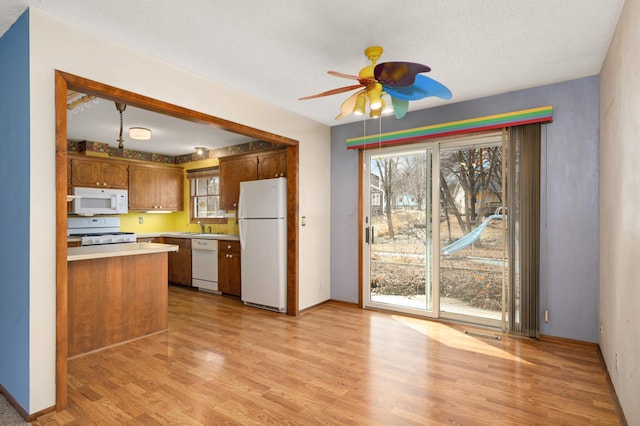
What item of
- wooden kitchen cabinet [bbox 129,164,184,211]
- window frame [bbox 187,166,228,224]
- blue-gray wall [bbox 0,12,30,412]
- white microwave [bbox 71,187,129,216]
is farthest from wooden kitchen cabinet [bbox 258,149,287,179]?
blue-gray wall [bbox 0,12,30,412]

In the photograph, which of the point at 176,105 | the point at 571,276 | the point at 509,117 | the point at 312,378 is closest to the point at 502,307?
the point at 571,276

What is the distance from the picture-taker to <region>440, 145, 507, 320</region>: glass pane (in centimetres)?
372

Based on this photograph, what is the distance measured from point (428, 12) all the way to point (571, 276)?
277 cm

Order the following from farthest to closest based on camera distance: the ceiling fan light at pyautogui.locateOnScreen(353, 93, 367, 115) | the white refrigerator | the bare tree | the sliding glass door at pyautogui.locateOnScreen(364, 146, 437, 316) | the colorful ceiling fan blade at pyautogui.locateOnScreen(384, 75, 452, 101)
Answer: the bare tree
the white refrigerator
the sliding glass door at pyautogui.locateOnScreen(364, 146, 437, 316)
the ceiling fan light at pyautogui.locateOnScreen(353, 93, 367, 115)
the colorful ceiling fan blade at pyautogui.locateOnScreen(384, 75, 452, 101)

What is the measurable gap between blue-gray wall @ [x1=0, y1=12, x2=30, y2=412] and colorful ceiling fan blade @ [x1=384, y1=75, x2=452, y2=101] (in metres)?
2.36

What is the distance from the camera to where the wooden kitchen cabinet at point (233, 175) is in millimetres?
5348

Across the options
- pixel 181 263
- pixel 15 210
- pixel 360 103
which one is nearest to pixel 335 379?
pixel 360 103

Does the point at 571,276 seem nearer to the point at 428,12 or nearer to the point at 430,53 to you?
the point at 430,53

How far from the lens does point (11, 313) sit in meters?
2.22

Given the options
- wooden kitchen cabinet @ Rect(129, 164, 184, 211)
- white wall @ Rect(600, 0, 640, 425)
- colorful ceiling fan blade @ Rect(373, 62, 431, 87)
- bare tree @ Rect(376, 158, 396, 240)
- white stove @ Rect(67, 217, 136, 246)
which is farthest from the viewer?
wooden kitchen cabinet @ Rect(129, 164, 184, 211)

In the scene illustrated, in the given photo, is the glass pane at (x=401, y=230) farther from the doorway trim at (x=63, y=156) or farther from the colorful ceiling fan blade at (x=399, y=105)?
the doorway trim at (x=63, y=156)

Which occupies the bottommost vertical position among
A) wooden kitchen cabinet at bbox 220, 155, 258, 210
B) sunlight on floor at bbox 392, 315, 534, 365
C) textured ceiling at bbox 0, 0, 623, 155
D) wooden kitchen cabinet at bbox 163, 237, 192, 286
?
sunlight on floor at bbox 392, 315, 534, 365

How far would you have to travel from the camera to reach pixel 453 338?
3.44 m

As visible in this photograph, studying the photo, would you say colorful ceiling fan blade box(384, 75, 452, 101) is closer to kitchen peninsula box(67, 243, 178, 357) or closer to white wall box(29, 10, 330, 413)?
white wall box(29, 10, 330, 413)
